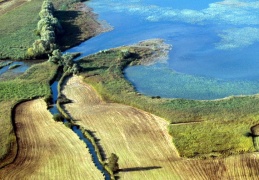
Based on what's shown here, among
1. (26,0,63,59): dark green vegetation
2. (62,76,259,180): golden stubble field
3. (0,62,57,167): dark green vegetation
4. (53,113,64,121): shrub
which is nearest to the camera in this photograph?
(62,76,259,180): golden stubble field

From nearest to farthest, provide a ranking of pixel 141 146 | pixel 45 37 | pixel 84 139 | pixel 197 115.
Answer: pixel 141 146 < pixel 84 139 < pixel 197 115 < pixel 45 37

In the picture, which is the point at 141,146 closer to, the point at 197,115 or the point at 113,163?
the point at 113,163

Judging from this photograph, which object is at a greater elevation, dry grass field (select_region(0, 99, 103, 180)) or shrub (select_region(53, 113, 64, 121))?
shrub (select_region(53, 113, 64, 121))

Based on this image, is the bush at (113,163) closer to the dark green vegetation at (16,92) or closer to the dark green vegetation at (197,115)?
the dark green vegetation at (197,115)

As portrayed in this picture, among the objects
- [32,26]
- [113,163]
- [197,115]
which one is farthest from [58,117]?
[32,26]

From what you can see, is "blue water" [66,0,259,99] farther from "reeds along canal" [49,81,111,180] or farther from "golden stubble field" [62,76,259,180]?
"reeds along canal" [49,81,111,180]

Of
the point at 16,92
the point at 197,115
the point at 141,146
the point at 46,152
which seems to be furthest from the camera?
the point at 16,92

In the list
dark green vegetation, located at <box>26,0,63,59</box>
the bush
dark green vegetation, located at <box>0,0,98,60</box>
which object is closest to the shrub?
the bush
